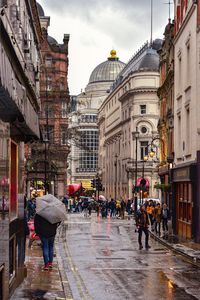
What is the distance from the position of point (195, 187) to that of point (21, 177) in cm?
1564

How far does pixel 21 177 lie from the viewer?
49.5 feet

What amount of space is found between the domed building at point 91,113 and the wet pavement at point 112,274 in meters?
147

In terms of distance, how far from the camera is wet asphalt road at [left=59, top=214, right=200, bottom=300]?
14.4 meters

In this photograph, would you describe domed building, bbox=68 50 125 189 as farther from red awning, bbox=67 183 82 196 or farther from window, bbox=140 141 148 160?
window, bbox=140 141 148 160

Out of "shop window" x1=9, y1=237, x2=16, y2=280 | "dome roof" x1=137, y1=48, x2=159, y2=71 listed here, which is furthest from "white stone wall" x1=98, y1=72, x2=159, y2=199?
"shop window" x1=9, y1=237, x2=16, y2=280

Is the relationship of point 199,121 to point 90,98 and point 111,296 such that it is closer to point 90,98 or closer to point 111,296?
point 111,296

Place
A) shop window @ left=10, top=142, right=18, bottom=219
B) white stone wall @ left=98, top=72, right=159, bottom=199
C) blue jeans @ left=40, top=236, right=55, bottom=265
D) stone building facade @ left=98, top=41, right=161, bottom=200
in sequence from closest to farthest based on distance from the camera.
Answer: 1. shop window @ left=10, top=142, right=18, bottom=219
2. blue jeans @ left=40, top=236, right=55, bottom=265
3. stone building facade @ left=98, top=41, right=161, bottom=200
4. white stone wall @ left=98, top=72, right=159, bottom=199

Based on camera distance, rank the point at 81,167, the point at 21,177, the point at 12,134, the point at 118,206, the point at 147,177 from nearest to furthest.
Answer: the point at 12,134 → the point at 21,177 → the point at 118,206 → the point at 147,177 → the point at 81,167

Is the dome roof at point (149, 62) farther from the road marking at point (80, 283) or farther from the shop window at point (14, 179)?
the shop window at point (14, 179)

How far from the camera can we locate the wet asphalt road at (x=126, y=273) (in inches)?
568

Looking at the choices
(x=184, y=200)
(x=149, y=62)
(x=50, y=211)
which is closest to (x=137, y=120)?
(x=149, y=62)

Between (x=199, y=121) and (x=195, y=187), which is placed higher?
(x=199, y=121)

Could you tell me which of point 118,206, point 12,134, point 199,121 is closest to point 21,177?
point 12,134

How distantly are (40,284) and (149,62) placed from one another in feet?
266
